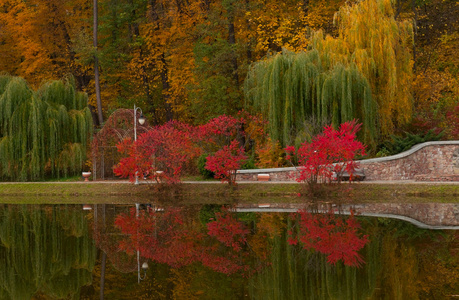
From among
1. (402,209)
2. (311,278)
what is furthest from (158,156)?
(311,278)

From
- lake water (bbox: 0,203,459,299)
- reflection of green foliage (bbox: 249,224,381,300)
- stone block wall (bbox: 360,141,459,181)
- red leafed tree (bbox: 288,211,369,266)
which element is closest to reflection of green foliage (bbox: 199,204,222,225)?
lake water (bbox: 0,203,459,299)

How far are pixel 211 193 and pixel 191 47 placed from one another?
15.4 meters

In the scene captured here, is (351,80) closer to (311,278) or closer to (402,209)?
(402,209)

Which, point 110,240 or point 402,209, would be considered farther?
point 402,209

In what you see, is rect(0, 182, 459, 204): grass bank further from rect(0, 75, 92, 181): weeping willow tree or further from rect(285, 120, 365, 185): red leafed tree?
rect(0, 75, 92, 181): weeping willow tree

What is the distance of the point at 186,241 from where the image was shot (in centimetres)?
1408

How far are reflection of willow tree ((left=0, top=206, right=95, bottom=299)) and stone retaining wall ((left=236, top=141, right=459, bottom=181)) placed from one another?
408 inches

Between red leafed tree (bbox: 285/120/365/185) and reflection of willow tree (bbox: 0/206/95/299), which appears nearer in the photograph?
reflection of willow tree (bbox: 0/206/95/299)

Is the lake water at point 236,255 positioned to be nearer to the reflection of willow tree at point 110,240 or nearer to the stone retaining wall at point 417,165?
the reflection of willow tree at point 110,240

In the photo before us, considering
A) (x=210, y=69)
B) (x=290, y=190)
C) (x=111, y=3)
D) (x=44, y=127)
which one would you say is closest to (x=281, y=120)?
(x=290, y=190)

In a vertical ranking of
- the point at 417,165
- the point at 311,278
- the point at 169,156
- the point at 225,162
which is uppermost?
the point at 169,156

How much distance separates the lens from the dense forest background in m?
31.8

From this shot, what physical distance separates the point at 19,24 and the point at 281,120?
2181cm

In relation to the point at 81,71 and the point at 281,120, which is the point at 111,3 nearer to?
the point at 81,71
